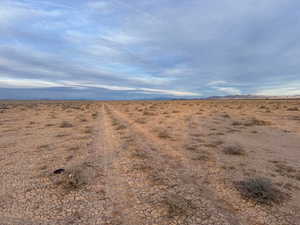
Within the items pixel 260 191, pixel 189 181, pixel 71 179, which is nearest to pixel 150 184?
pixel 189 181

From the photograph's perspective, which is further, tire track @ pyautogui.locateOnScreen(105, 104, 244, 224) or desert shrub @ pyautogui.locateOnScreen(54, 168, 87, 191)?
desert shrub @ pyautogui.locateOnScreen(54, 168, 87, 191)

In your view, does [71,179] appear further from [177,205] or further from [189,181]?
[189,181]

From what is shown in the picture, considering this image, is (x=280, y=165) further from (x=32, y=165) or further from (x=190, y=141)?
(x=32, y=165)

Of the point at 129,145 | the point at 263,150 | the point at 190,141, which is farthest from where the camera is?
the point at 190,141

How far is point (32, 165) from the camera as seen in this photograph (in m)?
6.45

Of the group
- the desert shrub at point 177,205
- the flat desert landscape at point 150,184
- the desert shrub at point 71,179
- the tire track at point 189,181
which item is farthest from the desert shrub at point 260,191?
the desert shrub at point 71,179

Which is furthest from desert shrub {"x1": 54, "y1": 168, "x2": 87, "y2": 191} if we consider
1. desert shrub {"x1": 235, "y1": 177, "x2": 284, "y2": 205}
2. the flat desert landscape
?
desert shrub {"x1": 235, "y1": 177, "x2": 284, "y2": 205}

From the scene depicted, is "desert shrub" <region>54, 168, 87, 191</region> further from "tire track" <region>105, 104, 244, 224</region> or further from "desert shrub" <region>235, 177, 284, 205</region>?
"desert shrub" <region>235, 177, 284, 205</region>

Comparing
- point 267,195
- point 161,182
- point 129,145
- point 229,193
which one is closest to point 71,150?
point 129,145

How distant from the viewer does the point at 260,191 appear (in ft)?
14.2

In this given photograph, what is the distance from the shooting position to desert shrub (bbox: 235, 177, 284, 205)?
4.12 meters

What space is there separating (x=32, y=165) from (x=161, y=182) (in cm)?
476

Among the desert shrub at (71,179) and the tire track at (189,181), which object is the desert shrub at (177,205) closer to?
the tire track at (189,181)

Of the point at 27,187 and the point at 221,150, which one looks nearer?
the point at 27,187
